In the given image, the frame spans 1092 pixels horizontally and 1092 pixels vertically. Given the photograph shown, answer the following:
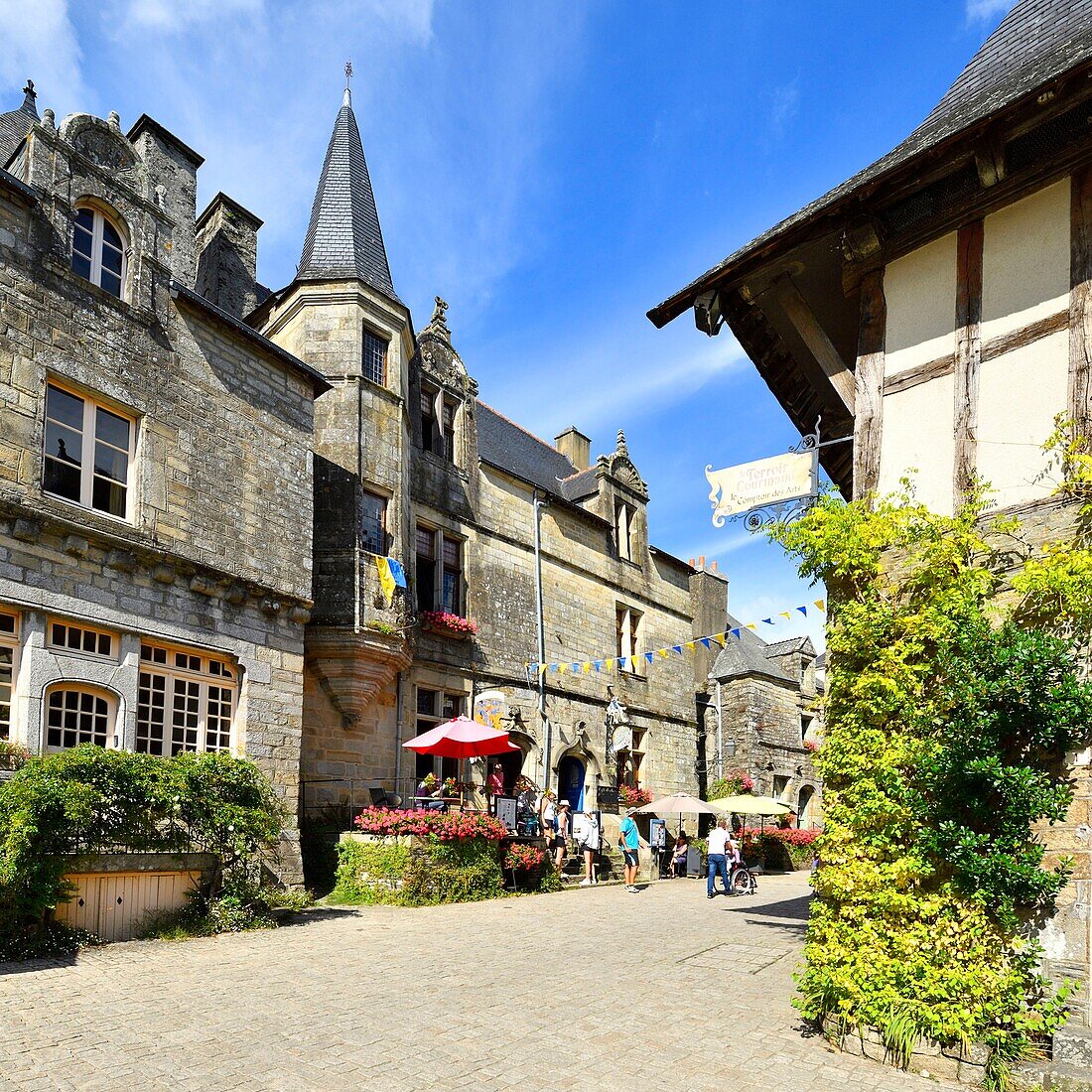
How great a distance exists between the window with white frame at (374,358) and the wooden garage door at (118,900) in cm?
851

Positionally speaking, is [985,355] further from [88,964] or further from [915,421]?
[88,964]

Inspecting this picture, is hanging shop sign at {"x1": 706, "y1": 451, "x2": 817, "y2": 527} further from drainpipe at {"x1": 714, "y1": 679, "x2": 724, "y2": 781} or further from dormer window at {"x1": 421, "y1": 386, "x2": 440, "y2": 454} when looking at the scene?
drainpipe at {"x1": 714, "y1": 679, "x2": 724, "y2": 781}

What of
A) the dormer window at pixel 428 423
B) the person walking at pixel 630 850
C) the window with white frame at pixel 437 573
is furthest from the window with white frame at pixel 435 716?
the dormer window at pixel 428 423

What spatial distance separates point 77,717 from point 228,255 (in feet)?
33.2

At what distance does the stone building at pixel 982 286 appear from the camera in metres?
5.60

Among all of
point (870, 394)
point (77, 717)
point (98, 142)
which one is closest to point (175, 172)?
point (98, 142)

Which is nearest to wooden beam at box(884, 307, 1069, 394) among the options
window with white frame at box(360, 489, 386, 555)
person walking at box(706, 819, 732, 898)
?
window with white frame at box(360, 489, 386, 555)

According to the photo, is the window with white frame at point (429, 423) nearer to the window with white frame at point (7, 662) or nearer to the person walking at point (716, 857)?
the person walking at point (716, 857)

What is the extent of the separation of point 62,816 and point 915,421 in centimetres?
735

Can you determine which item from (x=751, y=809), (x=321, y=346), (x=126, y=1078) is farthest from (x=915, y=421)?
(x=751, y=809)

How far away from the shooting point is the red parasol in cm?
1277

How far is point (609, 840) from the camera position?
63.5ft

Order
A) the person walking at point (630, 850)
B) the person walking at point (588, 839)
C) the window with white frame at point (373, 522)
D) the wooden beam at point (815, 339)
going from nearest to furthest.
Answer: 1. the wooden beam at point (815, 339)
2. the window with white frame at point (373, 522)
3. the person walking at point (630, 850)
4. the person walking at point (588, 839)

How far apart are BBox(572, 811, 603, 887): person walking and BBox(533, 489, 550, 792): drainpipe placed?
1.37 m
